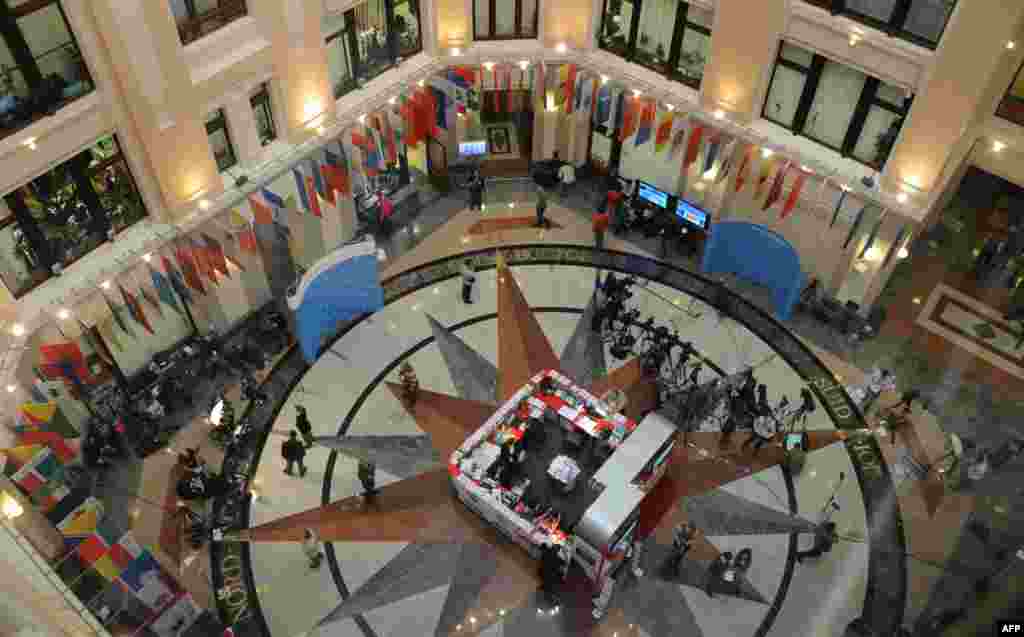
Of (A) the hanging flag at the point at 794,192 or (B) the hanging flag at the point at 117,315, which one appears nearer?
(B) the hanging flag at the point at 117,315

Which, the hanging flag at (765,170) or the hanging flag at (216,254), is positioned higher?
the hanging flag at (765,170)


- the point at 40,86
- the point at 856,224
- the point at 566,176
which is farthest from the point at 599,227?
the point at 40,86

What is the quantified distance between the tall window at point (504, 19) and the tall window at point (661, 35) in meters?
2.76

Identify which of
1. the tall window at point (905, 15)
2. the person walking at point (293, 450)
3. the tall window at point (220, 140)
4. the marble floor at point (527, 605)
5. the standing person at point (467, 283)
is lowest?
the marble floor at point (527, 605)

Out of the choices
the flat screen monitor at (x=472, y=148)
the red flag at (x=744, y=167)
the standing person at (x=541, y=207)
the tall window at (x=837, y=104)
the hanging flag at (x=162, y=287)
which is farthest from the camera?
the flat screen monitor at (x=472, y=148)

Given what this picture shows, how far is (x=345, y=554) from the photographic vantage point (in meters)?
25.6

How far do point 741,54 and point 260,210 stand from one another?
→ 16213mm

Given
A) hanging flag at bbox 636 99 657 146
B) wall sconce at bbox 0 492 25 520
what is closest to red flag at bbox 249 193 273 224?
wall sconce at bbox 0 492 25 520

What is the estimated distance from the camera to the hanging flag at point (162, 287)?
2598cm

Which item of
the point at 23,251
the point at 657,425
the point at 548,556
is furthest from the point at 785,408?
the point at 23,251

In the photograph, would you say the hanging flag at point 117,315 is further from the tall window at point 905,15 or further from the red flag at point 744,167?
the tall window at point 905,15

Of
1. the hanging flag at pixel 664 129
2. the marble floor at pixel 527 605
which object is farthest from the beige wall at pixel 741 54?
the marble floor at pixel 527 605

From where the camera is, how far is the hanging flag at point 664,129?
30678 millimetres

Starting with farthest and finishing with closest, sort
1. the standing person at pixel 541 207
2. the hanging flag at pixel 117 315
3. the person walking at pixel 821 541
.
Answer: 1. the standing person at pixel 541 207
2. the hanging flag at pixel 117 315
3. the person walking at pixel 821 541
